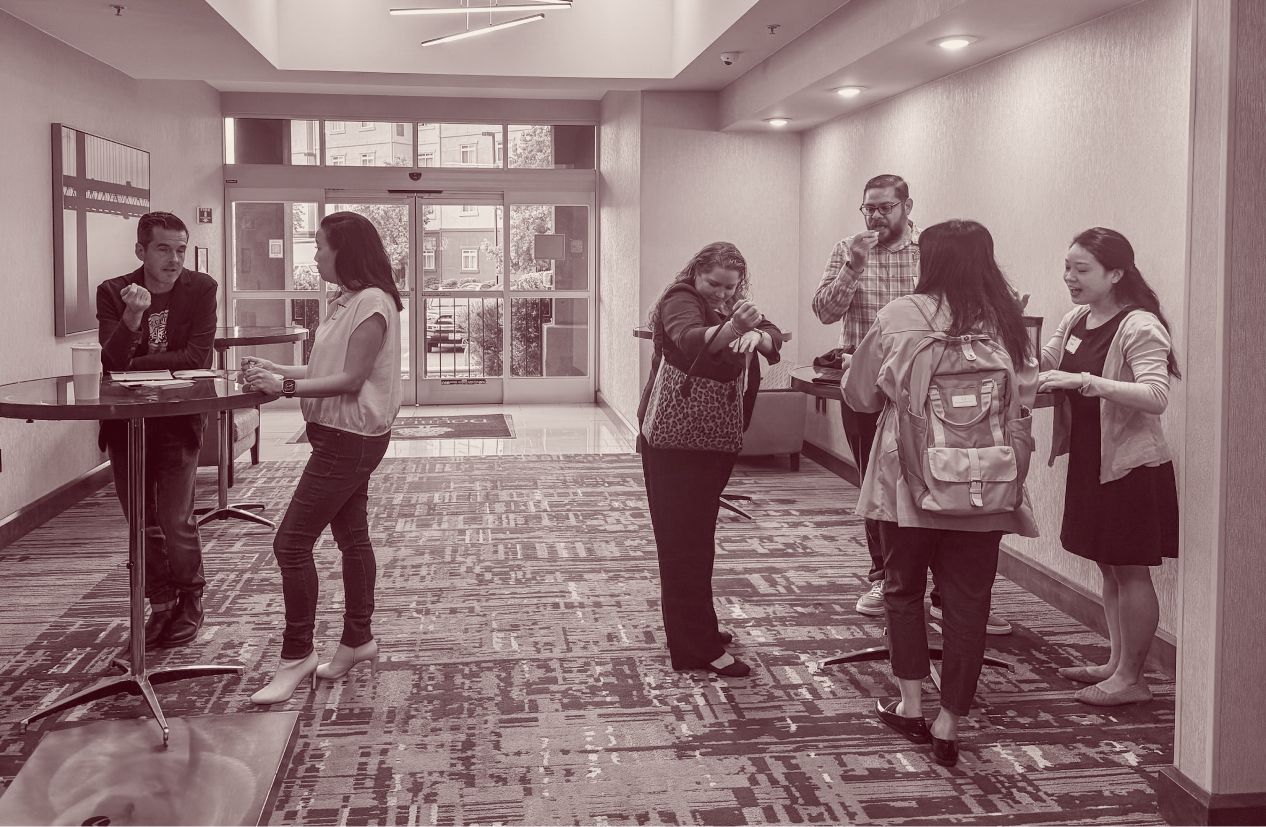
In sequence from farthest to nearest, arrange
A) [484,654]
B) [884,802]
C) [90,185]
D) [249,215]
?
1. [249,215]
2. [90,185]
3. [484,654]
4. [884,802]

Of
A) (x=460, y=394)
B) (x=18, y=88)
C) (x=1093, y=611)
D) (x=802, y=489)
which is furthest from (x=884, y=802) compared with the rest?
(x=460, y=394)

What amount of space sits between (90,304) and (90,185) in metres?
0.72

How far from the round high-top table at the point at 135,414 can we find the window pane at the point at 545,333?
341 inches

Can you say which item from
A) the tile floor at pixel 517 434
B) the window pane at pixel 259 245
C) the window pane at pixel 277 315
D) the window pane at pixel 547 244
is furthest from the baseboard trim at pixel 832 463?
the window pane at pixel 259 245

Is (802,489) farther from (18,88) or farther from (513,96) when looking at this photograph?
(513,96)

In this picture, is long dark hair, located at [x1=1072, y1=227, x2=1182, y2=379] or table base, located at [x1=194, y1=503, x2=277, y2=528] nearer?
long dark hair, located at [x1=1072, y1=227, x2=1182, y2=379]

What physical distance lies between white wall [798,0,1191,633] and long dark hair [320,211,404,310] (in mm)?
2545

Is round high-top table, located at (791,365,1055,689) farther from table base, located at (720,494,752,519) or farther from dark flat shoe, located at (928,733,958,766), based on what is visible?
table base, located at (720,494,752,519)

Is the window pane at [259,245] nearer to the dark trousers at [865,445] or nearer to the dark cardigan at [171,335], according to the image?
the dark cardigan at [171,335]

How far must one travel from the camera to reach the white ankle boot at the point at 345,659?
4102 millimetres

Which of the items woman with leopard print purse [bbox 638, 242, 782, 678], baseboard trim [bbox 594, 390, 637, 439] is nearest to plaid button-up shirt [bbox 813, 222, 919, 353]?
woman with leopard print purse [bbox 638, 242, 782, 678]

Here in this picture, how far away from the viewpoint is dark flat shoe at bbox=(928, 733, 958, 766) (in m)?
3.42

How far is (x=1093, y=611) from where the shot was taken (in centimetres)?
477

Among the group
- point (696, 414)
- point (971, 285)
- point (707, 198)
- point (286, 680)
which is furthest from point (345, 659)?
point (707, 198)
